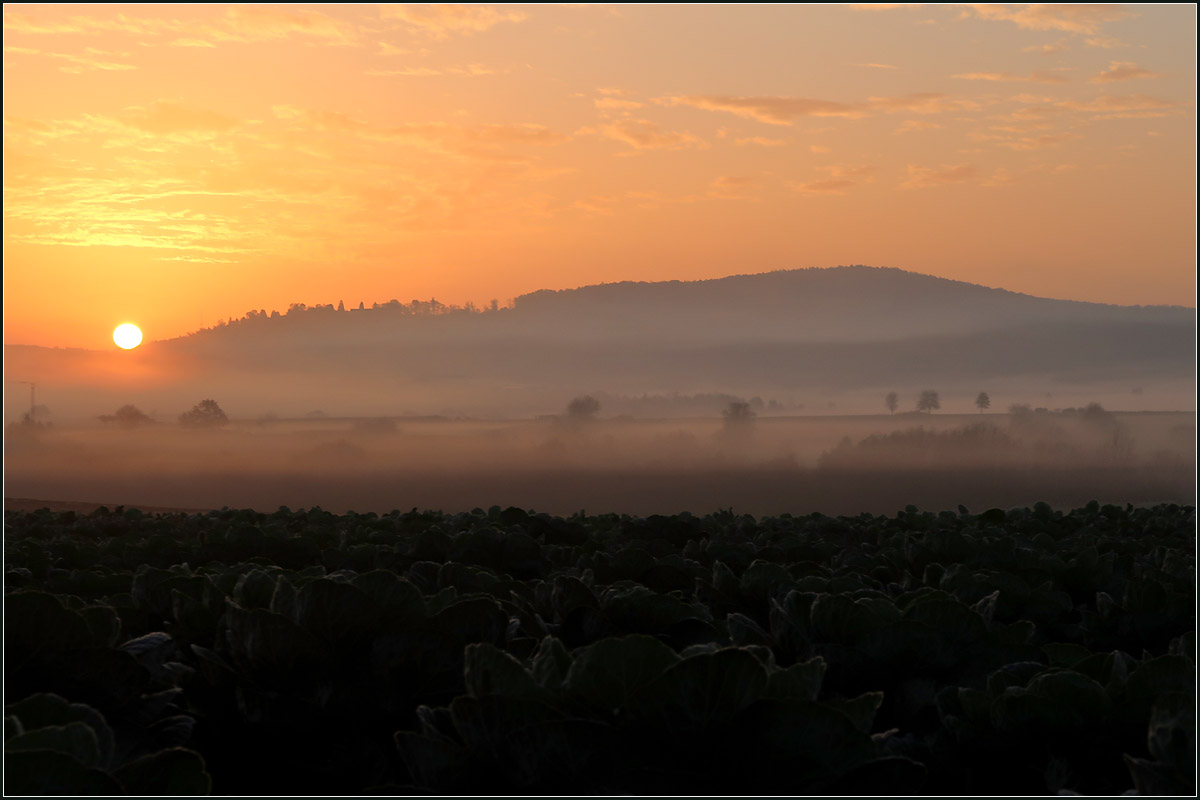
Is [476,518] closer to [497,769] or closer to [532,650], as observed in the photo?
[532,650]

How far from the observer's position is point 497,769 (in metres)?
1.57

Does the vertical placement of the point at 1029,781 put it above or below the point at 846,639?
below

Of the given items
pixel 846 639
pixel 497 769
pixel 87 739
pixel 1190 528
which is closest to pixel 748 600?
pixel 846 639

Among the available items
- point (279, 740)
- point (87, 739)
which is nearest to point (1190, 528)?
point (279, 740)

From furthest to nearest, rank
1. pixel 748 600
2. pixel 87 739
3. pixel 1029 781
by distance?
pixel 748 600 < pixel 1029 781 < pixel 87 739

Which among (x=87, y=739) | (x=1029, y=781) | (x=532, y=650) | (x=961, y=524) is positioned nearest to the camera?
(x=87, y=739)

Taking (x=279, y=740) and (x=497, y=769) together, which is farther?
(x=279, y=740)

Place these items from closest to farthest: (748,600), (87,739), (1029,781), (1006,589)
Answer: (87,739)
(1029,781)
(748,600)
(1006,589)

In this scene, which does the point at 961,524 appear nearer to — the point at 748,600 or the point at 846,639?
the point at 748,600

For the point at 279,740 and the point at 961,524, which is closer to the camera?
the point at 279,740

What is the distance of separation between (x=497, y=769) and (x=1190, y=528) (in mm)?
9209

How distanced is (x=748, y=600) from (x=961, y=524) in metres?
5.61

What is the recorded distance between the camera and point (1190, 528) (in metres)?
8.73

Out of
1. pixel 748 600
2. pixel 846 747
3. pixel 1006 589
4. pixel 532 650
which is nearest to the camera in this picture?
pixel 846 747
